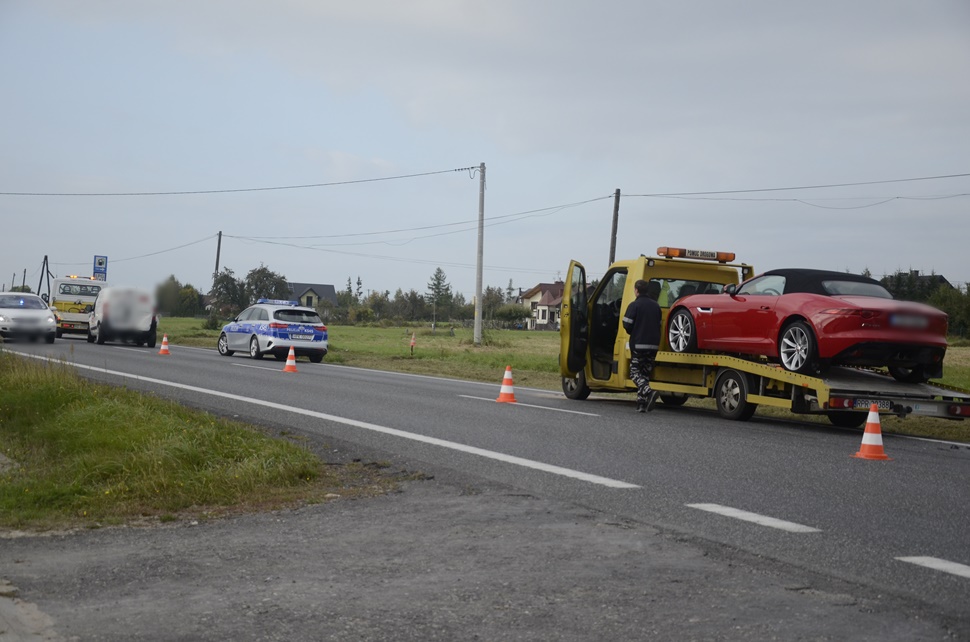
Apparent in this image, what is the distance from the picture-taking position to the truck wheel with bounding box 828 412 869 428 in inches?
517

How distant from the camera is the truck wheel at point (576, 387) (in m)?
15.9

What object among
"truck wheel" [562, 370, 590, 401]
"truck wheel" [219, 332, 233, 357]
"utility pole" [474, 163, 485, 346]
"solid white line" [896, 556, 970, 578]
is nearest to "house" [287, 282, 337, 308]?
"utility pole" [474, 163, 485, 346]

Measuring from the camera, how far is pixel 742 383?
12875 mm

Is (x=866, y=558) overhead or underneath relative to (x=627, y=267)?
underneath

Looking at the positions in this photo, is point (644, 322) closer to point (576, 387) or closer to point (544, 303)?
point (576, 387)

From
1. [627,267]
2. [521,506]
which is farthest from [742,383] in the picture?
[521,506]

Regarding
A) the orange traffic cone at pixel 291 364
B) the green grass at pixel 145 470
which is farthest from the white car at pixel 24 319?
the green grass at pixel 145 470

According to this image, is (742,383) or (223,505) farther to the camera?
(742,383)

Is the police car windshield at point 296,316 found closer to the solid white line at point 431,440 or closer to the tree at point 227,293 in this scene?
the solid white line at point 431,440

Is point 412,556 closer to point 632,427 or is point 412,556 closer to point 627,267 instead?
point 632,427

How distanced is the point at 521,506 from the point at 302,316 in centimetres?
2099

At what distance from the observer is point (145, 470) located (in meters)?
7.77

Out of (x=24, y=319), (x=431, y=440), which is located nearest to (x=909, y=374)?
(x=431, y=440)

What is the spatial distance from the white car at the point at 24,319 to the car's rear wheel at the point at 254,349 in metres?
6.13
